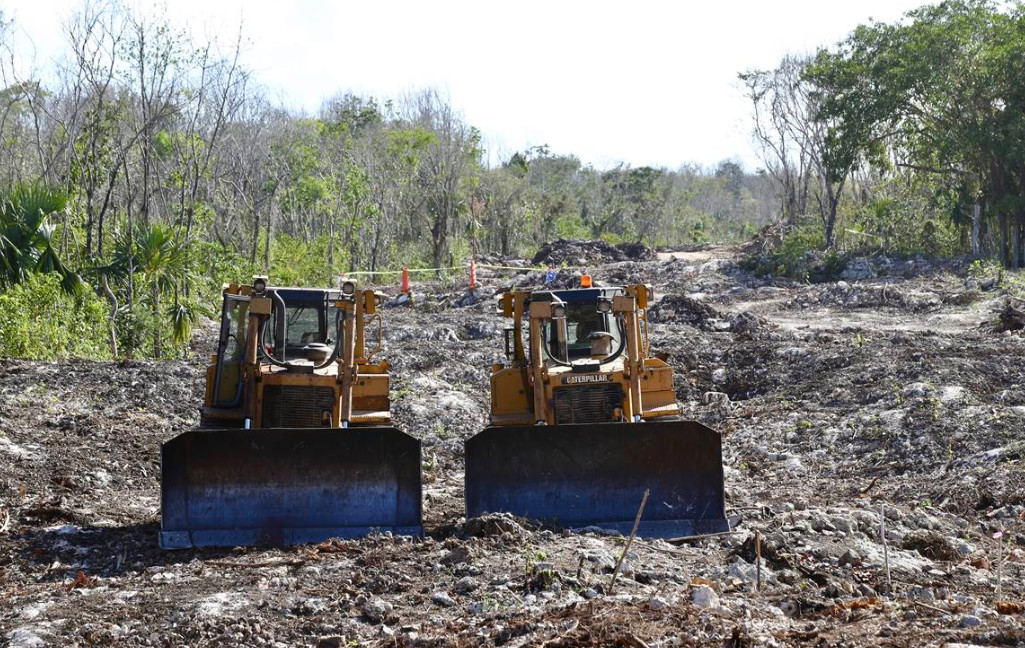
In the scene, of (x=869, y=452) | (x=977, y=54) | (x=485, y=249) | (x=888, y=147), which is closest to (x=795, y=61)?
(x=888, y=147)

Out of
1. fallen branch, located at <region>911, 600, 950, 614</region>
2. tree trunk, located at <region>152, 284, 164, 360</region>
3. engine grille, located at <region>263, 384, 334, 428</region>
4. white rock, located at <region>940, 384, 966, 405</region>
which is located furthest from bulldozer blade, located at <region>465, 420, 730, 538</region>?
tree trunk, located at <region>152, 284, 164, 360</region>

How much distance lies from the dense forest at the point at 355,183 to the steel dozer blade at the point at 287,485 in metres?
9.76

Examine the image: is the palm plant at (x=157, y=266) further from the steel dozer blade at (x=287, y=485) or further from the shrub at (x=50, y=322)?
the steel dozer blade at (x=287, y=485)

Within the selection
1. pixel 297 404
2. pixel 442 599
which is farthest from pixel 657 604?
pixel 297 404

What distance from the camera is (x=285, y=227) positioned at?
50562mm

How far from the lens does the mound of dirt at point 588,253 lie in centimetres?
4466

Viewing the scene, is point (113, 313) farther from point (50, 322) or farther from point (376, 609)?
point (376, 609)

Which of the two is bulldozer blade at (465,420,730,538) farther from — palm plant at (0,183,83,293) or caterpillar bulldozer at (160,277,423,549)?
palm plant at (0,183,83,293)

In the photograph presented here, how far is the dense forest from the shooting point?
18.7m

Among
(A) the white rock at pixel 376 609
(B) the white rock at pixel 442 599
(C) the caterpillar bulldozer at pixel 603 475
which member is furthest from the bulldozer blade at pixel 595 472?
(A) the white rock at pixel 376 609

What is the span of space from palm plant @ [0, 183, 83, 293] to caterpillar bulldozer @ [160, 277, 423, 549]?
9.55 meters

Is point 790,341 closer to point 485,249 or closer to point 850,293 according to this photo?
point 850,293

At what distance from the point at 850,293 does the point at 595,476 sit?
20.5 m

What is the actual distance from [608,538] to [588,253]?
125 feet
